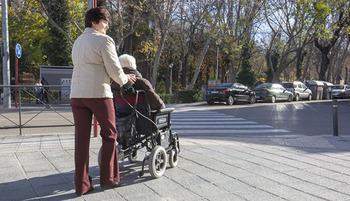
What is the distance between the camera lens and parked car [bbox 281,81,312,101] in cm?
2670

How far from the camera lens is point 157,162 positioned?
167 inches

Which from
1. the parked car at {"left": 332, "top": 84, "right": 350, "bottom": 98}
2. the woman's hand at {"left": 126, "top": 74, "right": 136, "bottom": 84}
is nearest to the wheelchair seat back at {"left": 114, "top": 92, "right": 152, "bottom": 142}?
the woman's hand at {"left": 126, "top": 74, "right": 136, "bottom": 84}

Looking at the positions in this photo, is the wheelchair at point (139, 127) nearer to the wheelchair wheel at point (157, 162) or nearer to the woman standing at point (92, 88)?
the wheelchair wheel at point (157, 162)

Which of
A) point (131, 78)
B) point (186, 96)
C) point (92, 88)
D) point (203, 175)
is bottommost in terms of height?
point (203, 175)

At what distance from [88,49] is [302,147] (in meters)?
5.05

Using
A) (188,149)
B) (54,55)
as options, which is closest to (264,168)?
(188,149)

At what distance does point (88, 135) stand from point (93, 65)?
0.78 meters

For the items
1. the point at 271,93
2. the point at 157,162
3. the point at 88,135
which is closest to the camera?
the point at 88,135

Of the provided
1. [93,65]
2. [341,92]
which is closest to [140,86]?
[93,65]

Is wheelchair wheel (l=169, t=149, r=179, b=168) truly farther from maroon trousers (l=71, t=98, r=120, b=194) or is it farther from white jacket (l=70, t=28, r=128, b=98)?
white jacket (l=70, t=28, r=128, b=98)

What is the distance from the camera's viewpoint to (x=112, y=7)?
1981 cm

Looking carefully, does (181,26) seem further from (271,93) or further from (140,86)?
(140,86)

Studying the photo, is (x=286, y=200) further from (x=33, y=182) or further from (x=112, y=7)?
(x=112, y=7)

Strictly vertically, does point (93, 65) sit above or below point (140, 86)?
above
